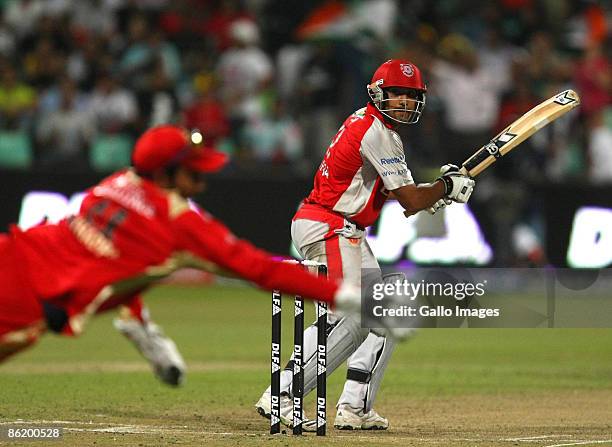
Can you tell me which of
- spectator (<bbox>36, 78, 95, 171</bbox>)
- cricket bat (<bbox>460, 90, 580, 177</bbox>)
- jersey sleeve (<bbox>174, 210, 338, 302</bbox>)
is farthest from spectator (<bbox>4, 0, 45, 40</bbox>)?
jersey sleeve (<bbox>174, 210, 338, 302</bbox>)

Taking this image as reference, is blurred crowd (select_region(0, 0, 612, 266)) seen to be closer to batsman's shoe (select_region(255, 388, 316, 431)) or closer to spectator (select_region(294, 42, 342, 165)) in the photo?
spectator (select_region(294, 42, 342, 165))

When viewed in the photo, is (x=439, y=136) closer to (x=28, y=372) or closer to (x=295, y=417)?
(x=28, y=372)

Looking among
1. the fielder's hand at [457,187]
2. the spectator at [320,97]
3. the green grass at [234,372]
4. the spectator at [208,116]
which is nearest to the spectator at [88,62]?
the spectator at [208,116]

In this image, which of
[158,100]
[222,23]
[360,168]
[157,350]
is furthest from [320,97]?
[157,350]

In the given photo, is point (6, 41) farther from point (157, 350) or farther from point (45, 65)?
point (157, 350)

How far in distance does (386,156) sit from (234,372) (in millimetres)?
4231

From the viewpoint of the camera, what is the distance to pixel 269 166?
60.2 ft

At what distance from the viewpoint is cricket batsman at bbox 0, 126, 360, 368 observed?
600cm

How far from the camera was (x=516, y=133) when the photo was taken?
29.2 feet

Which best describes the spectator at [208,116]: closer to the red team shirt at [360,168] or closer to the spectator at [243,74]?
the spectator at [243,74]

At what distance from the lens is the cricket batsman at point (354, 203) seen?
27.9ft

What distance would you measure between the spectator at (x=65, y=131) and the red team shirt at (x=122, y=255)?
39.5ft

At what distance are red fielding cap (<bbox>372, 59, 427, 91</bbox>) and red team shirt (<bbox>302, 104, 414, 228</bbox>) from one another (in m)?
0.22

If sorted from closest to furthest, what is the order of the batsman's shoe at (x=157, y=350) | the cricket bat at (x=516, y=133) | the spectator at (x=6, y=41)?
the batsman's shoe at (x=157, y=350) < the cricket bat at (x=516, y=133) < the spectator at (x=6, y=41)
